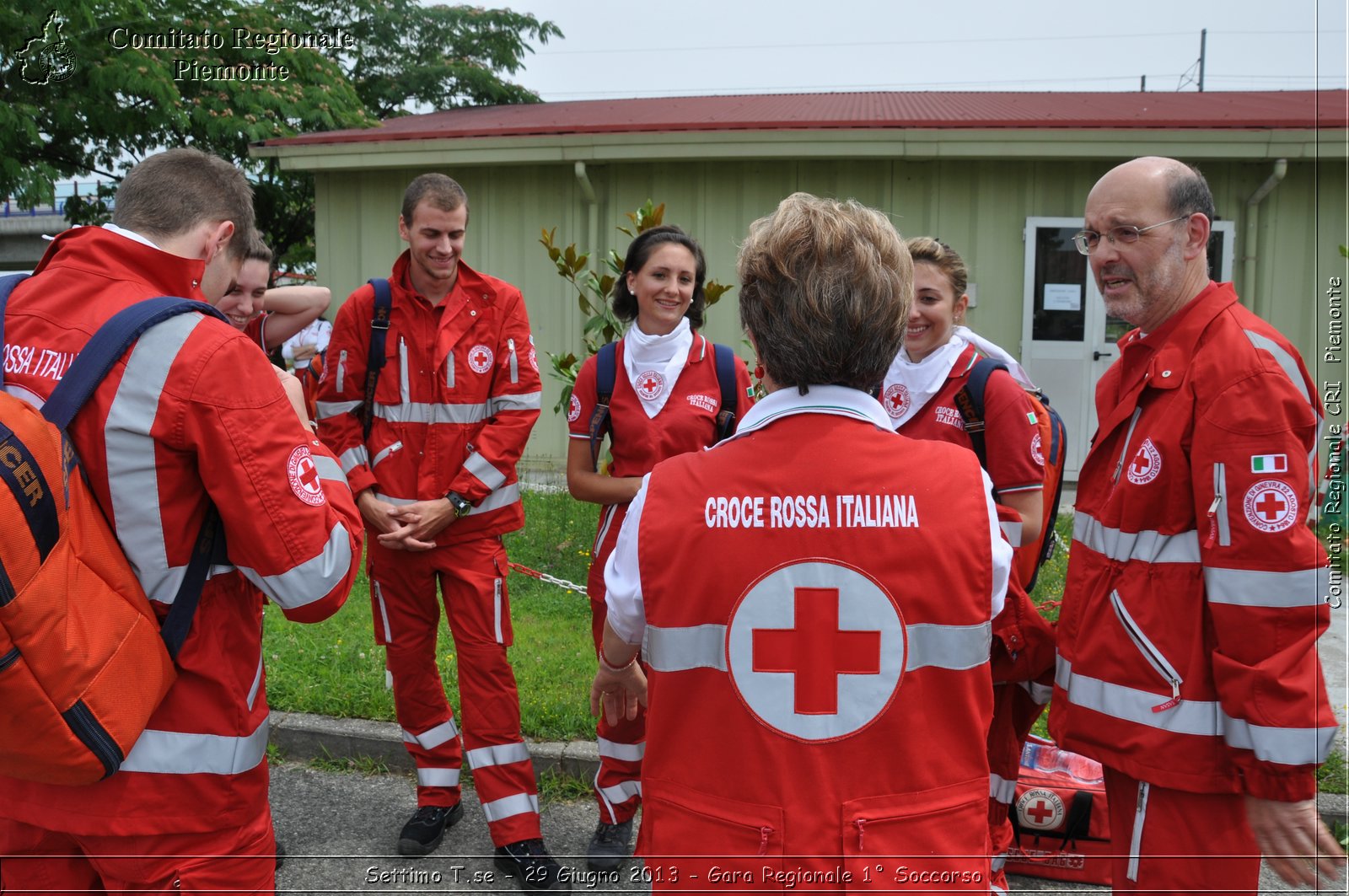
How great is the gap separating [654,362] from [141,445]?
2.07 metres

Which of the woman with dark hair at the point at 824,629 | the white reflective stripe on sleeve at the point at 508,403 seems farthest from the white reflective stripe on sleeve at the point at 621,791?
the woman with dark hair at the point at 824,629

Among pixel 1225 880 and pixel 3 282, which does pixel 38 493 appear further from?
pixel 1225 880

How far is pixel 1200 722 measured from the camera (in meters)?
2.24

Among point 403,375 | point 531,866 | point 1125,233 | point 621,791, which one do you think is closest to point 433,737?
point 531,866

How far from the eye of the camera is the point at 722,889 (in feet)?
5.52

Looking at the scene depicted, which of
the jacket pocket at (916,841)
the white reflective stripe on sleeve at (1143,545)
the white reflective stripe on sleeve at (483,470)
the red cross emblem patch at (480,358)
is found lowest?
the jacket pocket at (916,841)

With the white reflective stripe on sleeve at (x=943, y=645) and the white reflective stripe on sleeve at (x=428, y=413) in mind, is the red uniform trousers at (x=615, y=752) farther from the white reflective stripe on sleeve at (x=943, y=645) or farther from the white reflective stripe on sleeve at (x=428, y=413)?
the white reflective stripe on sleeve at (x=943, y=645)

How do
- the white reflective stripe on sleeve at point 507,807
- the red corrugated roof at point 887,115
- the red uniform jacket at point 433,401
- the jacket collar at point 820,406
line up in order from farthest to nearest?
the red corrugated roof at point 887,115, the red uniform jacket at point 433,401, the white reflective stripe on sleeve at point 507,807, the jacket collar at point 820,406

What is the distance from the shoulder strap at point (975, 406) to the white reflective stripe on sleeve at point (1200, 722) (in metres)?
0.80

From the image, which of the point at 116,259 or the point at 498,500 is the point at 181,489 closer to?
the point at 116,259

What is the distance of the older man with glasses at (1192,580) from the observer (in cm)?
210

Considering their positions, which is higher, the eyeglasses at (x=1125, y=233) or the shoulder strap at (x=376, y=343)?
the eyeglasses at (x=1125, y=233)

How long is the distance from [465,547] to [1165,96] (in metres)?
12.6

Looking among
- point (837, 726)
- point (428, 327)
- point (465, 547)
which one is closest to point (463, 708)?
point (465, 547)
